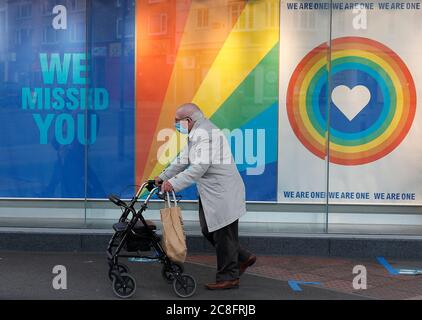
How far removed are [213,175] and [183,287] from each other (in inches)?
44.4

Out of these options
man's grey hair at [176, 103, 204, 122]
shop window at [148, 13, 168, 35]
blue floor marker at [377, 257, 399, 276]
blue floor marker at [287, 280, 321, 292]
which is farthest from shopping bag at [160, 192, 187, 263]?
shop window at [148, 13, 168, 35]

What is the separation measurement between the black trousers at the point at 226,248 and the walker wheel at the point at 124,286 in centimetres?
91

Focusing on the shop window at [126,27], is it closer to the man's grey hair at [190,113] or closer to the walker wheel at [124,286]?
the man's grey hair at [190,113]

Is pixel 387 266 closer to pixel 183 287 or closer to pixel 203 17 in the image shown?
pixel 183 287

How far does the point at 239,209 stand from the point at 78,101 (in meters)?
3.76

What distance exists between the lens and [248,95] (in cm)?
968

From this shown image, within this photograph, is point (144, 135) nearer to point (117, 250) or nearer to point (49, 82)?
point (49, 82)

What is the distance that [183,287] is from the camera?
664 centimetres

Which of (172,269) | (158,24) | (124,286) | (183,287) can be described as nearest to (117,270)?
(124,286)

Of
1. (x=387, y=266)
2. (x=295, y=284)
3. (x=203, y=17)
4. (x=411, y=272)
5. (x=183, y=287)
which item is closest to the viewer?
(x=183, y=287)

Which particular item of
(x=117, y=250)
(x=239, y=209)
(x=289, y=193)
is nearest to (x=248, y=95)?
(x=289, y=193)

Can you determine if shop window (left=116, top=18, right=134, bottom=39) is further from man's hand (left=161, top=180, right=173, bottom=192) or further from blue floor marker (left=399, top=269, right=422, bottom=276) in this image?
blue floor marker (left=399, top=269, right=422, bottom=276)

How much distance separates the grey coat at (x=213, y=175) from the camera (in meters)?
6.79
